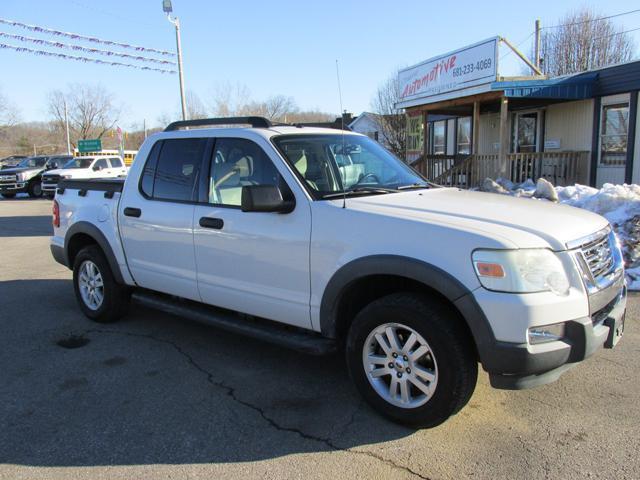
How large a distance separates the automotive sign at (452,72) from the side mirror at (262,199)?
36.8 feet

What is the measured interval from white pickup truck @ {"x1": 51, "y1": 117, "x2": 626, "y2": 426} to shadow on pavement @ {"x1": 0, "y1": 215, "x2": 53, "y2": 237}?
28.0 feet

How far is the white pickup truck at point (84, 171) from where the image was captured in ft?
75.2

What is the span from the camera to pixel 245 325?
13.3 feet

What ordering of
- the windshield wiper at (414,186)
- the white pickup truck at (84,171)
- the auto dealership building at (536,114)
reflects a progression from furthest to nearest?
1. the white pickup truck at (84,171)
2. the auto dealership building at (536,114)
3. the windshield wiper at (414,186)

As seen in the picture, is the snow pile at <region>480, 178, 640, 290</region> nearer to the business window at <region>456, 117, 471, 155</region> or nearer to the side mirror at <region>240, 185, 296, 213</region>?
the side mirror at <region>240, 185, 296, 213</region>

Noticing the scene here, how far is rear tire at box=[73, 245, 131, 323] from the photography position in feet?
17.5

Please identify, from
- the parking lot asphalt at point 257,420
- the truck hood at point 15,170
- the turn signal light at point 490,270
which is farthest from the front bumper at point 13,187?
the turn signal light at point 490,270

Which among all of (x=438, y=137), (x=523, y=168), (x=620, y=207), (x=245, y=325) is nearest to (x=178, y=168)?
(x=245, y=325)

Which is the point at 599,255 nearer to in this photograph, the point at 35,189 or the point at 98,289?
the point at 98,289

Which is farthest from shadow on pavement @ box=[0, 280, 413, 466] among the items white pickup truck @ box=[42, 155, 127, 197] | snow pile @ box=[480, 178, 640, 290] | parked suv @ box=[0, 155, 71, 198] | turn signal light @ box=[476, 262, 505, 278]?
parked suv @ box=[0, 155, 71, 198]

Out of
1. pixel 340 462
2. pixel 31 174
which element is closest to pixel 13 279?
pixel 340 462

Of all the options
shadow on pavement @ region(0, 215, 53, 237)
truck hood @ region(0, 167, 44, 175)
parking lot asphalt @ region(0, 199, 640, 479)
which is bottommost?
parking lot asphalt @ region(0, 199, 640, 479)

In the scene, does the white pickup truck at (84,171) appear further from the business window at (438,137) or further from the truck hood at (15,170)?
the business window at (438,137)

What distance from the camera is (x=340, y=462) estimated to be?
9.84ft
